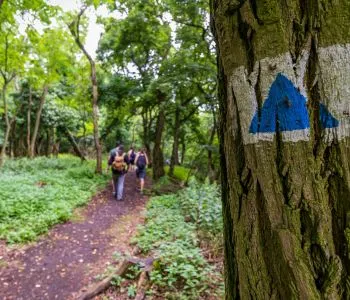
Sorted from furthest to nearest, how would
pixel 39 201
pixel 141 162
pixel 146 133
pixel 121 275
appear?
pixel 146 133
pixel 141 162
pixel 39 201
pixel 121 275

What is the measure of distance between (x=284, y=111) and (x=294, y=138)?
0.29 ft

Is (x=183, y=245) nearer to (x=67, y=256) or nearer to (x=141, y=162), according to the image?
(x=67, y=256)

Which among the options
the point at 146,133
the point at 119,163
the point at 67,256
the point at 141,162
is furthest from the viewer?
the point at 146,133

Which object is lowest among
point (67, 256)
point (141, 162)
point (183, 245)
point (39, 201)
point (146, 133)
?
point (67, 256)

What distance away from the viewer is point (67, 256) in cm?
591

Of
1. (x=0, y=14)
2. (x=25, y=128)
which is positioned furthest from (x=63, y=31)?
(x=25, y=128)

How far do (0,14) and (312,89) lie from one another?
10292 mm

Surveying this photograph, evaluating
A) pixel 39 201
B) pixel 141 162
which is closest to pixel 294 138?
pixel 39 201

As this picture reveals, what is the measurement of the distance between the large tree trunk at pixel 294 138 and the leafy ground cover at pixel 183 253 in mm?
3225

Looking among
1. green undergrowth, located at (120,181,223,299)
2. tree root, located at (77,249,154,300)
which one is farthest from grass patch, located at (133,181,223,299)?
tree root, located at (77,249,154,300)

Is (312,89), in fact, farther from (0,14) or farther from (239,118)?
(0,14)

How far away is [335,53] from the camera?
862 millimetres

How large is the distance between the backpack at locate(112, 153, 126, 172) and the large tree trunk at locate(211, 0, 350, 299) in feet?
30.2

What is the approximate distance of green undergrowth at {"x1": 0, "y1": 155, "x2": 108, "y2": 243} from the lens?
6.65m
